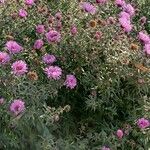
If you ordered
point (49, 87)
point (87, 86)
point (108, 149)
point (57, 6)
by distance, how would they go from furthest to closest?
point (57, 6)
point (87, 86)
point (49, 87)
point (108, 149)

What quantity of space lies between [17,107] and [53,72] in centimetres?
63

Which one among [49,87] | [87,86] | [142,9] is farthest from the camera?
[142,9]

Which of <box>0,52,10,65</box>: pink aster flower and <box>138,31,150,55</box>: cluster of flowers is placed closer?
<box>0,52,10,65</box>: pink aster flower

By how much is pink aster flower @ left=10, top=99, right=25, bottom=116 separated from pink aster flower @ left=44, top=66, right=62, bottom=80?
56 cm

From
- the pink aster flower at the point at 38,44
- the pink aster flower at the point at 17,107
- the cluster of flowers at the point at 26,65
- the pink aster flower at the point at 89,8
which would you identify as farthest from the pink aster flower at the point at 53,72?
the pink aster flower at the point at 89,8

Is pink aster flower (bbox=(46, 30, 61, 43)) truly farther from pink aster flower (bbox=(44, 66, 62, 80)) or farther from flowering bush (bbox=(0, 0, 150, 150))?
pink aster flower (bbox=(44, 66, 62, 80))

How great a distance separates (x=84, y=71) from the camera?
13.5 ft

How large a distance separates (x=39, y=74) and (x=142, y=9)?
226 centimetres

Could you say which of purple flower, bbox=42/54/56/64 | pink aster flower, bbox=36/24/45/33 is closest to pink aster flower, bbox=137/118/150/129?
purple flower, bbox=42/54/56/64

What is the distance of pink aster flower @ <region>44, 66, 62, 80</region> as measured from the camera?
3.77 m

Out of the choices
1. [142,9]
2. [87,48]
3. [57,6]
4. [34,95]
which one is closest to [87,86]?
[87,48]

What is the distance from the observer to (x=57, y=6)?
193 inches

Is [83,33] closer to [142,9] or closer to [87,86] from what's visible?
[87,86]

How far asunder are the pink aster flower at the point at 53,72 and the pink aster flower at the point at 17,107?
56 centimetres
